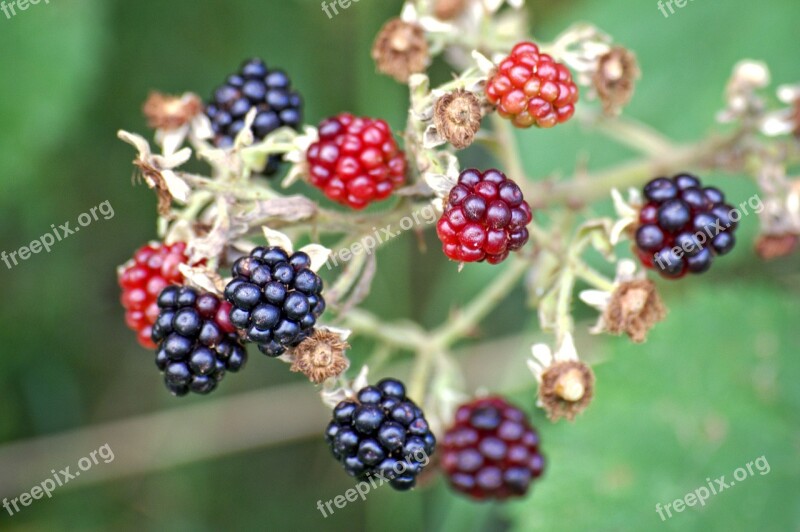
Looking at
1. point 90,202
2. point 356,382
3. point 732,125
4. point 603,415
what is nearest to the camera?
point 356,382

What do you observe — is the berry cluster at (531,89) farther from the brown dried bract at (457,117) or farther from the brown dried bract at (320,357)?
the brown dried bract at (320,357)

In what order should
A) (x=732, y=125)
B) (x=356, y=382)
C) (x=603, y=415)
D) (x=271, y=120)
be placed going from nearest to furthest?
1. (x=356, y=382)
2. (x=271, y=120)
3. (x=603, y=415)
4. (x=732, y=125)

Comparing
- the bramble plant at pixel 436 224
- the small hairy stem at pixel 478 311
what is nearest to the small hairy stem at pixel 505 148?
the bramble plant at pixel 436 224

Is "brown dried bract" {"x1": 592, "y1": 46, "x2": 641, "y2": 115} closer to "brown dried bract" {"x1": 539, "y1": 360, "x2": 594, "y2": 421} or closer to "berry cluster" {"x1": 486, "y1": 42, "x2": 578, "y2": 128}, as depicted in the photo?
"berry cluster" {"x1": 486, "y1": 42, "x2": 578, "y2": 128}

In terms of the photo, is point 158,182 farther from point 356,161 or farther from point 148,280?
point 356,161

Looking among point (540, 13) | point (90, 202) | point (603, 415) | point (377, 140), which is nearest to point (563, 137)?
point (540, 13)

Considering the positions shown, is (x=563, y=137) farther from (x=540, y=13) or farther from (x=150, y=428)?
(x=150, y=428)

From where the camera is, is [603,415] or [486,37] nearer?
[486,37]
